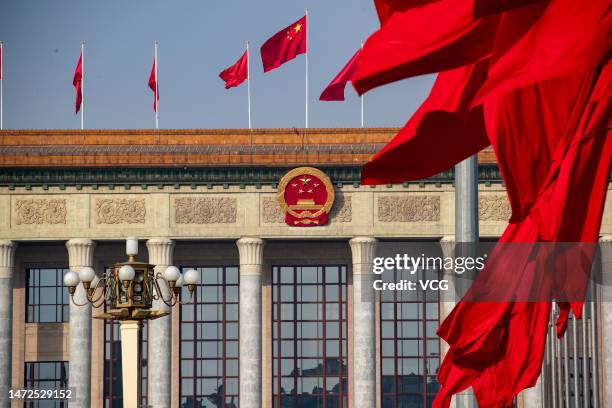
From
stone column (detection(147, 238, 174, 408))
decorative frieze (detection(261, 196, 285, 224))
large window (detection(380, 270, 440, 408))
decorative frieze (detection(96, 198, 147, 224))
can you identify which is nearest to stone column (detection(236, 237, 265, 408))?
decorative frieze (detection(261, 196, 285, 224))

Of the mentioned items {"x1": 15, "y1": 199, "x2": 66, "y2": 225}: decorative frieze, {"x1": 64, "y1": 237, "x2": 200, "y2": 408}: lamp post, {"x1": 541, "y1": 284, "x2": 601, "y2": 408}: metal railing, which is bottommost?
{"x1": 541, "y1": 284, "x2": 601, "y2": 408}: metal railing

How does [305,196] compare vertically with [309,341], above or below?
above

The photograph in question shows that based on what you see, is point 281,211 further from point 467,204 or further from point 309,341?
point 467,204

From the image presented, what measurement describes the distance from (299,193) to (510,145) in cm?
5491

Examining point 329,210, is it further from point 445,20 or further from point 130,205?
point 445,20

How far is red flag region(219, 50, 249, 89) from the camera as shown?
58469 mm

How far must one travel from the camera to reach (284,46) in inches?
2186

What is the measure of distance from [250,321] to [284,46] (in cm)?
1166

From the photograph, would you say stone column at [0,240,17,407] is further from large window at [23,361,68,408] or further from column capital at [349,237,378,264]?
column capital at [349,237,378,264]

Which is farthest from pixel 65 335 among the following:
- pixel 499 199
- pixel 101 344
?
pixel 499 199

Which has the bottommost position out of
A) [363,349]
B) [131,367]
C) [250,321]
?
[363,349]

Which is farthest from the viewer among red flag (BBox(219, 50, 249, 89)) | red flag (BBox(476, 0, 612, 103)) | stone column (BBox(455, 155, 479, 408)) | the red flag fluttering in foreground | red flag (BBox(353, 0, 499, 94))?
red flag (BBox(219, 50, 249, 89))

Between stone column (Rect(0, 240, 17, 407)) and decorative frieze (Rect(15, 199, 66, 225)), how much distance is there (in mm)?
1256

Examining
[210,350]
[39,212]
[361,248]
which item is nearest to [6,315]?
[39,212]
